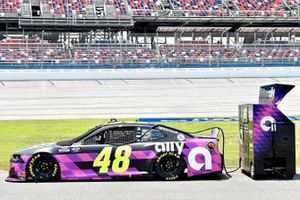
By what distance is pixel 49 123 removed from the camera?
24094mm

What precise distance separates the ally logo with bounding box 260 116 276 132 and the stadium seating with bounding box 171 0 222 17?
41758 millimetres

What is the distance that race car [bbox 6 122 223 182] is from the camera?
10109 mm

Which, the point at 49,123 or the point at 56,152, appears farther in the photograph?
the point at 49,123

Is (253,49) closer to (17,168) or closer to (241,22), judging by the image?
(241,22)

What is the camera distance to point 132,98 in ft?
113

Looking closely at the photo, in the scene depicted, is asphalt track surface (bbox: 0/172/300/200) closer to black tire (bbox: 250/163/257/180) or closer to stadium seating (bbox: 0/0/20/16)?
black tire (bbox: 250/163/257/180)

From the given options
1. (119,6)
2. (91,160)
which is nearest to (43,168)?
(91,160)

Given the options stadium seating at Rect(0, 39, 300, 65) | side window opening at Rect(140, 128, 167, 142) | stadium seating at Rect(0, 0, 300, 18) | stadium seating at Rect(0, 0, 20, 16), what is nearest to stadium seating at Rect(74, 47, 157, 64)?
stadium seating at Rect(0, 39, 300, 65)

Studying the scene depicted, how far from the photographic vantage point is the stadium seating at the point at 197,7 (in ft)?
170

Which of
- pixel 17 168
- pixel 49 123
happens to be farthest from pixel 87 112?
pixel 17 168

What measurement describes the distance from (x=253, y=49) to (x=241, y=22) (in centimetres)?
424

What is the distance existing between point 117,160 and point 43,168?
4.21ft

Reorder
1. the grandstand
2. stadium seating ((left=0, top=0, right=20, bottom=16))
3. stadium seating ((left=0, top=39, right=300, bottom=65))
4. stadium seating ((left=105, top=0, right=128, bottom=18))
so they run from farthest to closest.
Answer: stadium seating ((left=105, top=0, right=128, bottom=18))
stadium seating ((left=0, top=0, right=20, bottom=16))
the grandstand
stadium seating ((left=0, top=39, right=300, bottom=65))

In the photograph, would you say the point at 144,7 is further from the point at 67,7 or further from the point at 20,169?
the point at 20,169
